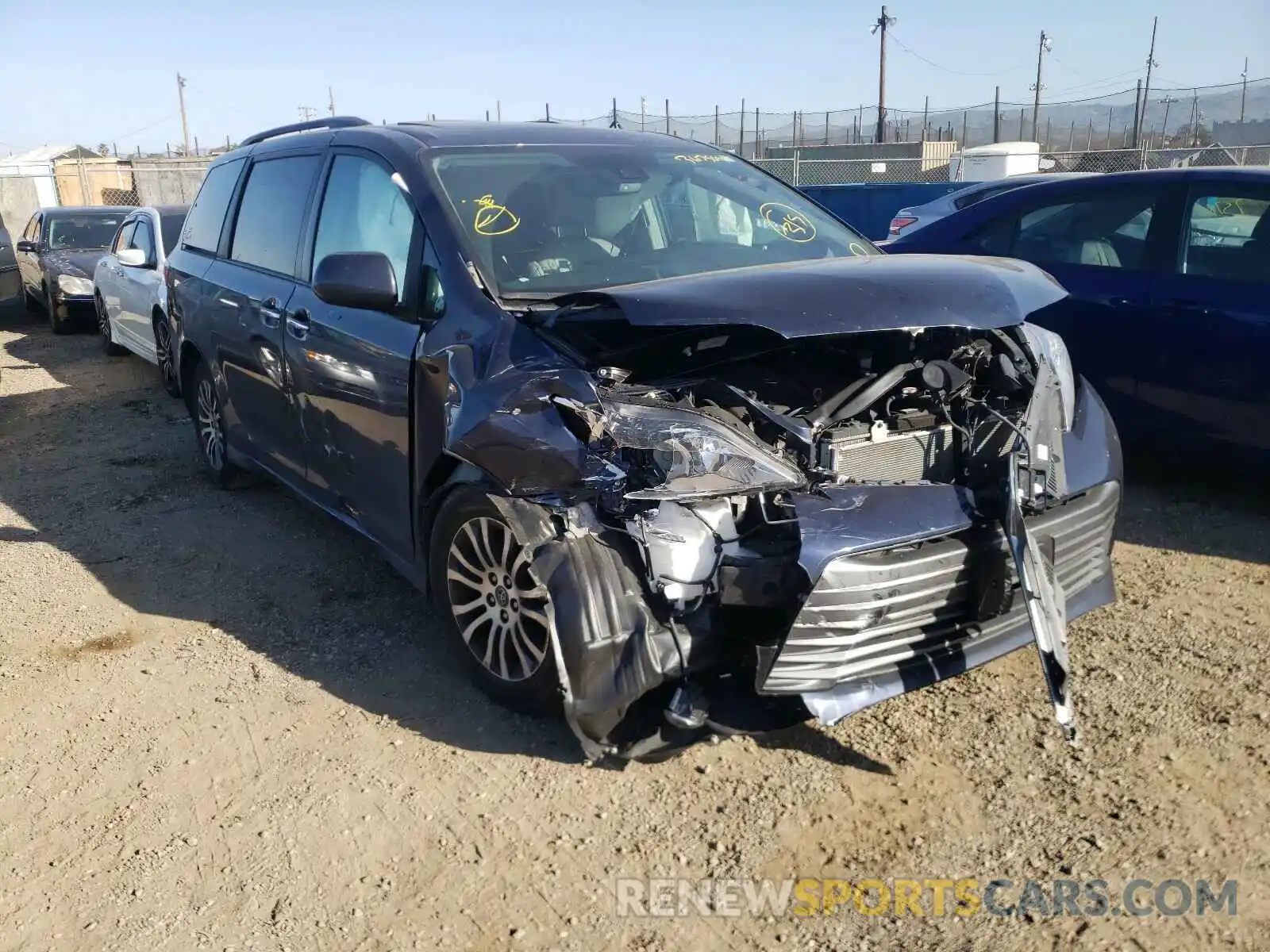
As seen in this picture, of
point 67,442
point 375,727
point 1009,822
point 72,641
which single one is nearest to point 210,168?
point 67,442

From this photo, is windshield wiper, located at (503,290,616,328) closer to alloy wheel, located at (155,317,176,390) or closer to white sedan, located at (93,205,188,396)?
white sedan, located at (93,205,188,396)

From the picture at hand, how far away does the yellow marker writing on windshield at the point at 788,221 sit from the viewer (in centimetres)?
435

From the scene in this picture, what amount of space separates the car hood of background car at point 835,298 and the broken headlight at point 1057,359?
25 centimetres

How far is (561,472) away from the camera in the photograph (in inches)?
119

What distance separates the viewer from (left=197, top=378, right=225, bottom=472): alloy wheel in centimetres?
590

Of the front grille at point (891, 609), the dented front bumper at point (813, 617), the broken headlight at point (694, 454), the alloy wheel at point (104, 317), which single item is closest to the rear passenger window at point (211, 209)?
the dented front bumper at point (813, 617)

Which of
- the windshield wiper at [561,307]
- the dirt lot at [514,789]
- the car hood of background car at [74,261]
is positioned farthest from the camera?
the car hood of background car at [74,261]

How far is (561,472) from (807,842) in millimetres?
1221

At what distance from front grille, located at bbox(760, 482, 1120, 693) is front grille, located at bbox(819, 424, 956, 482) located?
30 centimetres

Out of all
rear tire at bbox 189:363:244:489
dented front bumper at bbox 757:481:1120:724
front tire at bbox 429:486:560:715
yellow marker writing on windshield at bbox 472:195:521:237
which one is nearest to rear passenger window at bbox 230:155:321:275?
rear tire at bbox 189:363:244:489

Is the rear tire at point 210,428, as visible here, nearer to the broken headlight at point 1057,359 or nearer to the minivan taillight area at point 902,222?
the broken headlight at point 1057,359

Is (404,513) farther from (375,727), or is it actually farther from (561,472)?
(561,472)

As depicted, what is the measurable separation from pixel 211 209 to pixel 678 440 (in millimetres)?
4133

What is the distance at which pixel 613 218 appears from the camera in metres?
4.03
